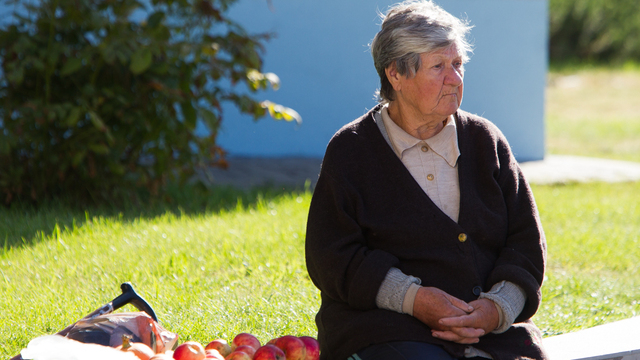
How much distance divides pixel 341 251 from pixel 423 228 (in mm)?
288

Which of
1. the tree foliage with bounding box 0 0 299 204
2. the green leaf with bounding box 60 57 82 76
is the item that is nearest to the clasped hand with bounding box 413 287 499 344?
the tree foliage with bounding box 0 0 299 204

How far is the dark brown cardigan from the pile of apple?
0.28 feet

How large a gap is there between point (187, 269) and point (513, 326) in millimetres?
2088

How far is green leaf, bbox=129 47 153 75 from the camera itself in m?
4.34

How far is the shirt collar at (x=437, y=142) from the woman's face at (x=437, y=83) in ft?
0.23

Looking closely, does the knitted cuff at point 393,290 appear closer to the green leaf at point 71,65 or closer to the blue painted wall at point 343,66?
the green leaf at point 71,65

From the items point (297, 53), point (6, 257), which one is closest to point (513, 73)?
point (297, 53)

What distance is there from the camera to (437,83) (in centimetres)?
230

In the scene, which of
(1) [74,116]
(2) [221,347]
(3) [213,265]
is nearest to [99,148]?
(1) [74,116]

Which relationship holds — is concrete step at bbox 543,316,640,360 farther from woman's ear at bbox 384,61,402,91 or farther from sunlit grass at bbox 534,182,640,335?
woman's ear at bbox 384,61,402,91

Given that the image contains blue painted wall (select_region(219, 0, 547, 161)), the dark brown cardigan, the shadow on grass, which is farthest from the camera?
blue painted wall (select_region(219, 0, 547, 161))

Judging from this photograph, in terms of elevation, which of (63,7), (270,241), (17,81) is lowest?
(270,241)

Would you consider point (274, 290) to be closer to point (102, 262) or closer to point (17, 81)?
point (102, 262)

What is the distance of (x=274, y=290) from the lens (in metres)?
3.57
